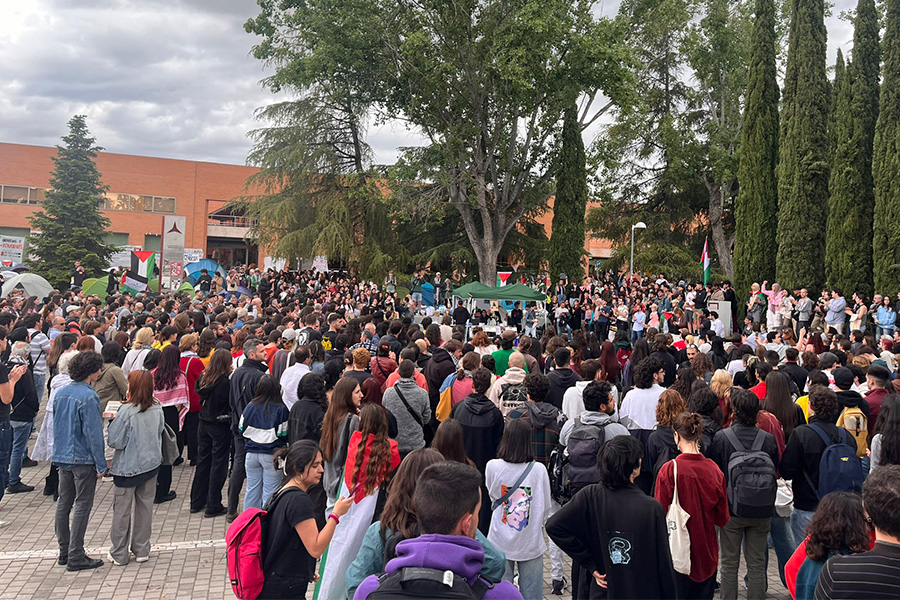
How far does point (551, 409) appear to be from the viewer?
5625 millimetres

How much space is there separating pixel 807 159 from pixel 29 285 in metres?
25.5

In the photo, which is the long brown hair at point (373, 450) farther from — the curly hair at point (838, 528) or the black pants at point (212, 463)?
the black pants at point (212, 463)

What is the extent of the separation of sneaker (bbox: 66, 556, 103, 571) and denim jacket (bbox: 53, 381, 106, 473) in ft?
2.73

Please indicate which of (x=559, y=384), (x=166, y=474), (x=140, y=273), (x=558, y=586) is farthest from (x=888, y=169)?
(x=140, y=273)

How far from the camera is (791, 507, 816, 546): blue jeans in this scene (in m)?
5.09

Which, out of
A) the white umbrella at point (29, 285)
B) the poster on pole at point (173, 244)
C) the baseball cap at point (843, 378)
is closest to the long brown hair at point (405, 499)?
the baseball cap at point (843, 378)

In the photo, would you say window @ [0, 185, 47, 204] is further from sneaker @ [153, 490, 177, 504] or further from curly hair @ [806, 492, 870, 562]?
curly hair @ [806, 492, 870, 562]

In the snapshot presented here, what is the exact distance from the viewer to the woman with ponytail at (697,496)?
13.7 ft

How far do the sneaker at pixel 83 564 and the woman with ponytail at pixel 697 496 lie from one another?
505 cm

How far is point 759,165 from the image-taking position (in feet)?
81.2

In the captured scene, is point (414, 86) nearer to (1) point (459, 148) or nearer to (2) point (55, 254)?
(1) point (459, 148)

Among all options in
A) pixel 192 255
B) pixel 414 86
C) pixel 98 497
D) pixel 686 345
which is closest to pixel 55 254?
pixel 192 255

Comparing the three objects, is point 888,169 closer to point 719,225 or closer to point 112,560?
point 719,225

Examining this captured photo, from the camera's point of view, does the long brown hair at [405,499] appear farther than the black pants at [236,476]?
No
